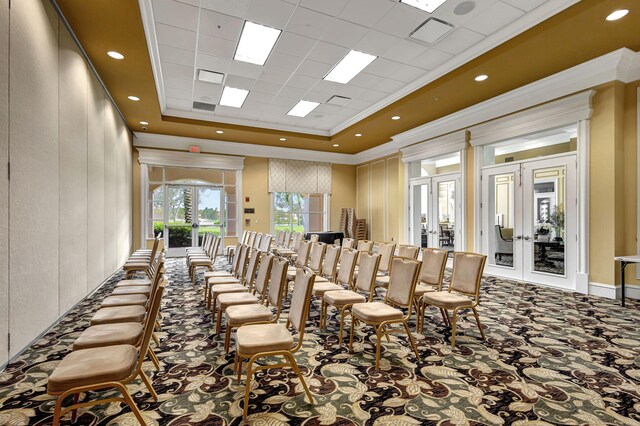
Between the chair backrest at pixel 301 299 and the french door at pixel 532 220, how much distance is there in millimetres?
5484

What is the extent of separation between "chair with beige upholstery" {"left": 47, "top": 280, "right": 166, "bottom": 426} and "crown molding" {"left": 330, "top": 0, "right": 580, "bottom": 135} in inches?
213

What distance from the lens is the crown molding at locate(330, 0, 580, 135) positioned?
4.05 m

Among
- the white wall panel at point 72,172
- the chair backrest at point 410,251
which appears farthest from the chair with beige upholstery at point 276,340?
the white wall panel at point 72,172

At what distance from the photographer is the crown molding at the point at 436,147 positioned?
302 inches

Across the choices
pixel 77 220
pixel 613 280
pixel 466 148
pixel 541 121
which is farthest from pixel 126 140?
pixel 613 280

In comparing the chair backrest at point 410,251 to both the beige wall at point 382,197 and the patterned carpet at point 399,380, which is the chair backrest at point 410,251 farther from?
the beige wall at point 382,197

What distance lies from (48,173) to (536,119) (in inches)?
304

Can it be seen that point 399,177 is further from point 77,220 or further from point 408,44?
point 77,220

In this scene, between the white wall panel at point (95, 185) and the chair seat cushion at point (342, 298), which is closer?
the chair seat cushion at point (342, 298)

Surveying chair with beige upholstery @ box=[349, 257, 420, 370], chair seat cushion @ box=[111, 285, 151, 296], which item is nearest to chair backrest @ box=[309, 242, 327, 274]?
chair with beige upholstery @ box=[349, 257, 420, 370]

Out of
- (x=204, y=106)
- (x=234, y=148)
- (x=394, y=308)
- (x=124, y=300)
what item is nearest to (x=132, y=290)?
(x=124, y=300)

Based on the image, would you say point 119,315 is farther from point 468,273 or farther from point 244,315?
point 468,273

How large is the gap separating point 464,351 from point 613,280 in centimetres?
379

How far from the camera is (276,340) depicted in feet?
7.18
